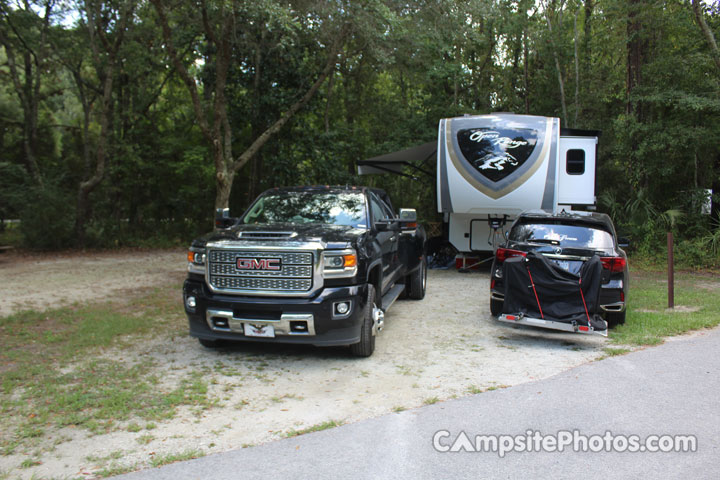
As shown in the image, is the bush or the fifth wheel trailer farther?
the bush

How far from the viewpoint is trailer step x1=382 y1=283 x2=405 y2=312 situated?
7.30 metres

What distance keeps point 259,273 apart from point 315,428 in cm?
207

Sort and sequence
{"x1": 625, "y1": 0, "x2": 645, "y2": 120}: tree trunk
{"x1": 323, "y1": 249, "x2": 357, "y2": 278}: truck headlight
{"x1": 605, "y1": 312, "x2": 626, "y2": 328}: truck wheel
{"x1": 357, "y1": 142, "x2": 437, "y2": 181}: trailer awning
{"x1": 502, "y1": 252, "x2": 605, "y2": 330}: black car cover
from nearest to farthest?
1. {"x1": 323, "y1": 249, "x2": 357, "y2": 278}: truck headlight
2. {"x1": 502, "y1": 252, "x2": 605, "y2": 330}: black car cover
3. {"x1": 605, "y1": 312, "x2": 626, "y2": 328}: truck wheel
4. {"x1": 625, "y1": 0, "x2": 645, "y2": 120}: tree trunk
5. {"x1": 357, "y1": 142, "x2": 437, "y2": 181}: trailer awning

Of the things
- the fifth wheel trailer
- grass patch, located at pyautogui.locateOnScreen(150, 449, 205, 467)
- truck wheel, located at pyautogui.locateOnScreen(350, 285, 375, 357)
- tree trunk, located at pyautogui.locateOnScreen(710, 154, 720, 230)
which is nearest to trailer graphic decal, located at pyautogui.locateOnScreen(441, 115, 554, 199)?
the fifth wheel trailer

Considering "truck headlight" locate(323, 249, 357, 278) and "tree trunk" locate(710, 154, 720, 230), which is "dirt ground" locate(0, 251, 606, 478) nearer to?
"truck headlight" locate(323, 249, 357, 278)

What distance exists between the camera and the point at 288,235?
6.16m

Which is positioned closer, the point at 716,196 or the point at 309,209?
the point at 309,209

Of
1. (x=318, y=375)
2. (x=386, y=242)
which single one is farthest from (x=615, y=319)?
(x=318, y=375)

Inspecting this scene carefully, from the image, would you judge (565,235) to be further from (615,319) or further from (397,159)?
(397,159)

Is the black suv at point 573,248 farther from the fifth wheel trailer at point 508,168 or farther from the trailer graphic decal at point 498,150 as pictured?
the trailer graphic decal at point 498,150

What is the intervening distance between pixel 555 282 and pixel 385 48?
1018 cm

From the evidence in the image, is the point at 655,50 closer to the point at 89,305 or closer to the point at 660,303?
the point at 660,303

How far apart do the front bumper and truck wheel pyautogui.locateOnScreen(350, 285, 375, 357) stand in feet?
0.45

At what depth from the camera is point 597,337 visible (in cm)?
732
